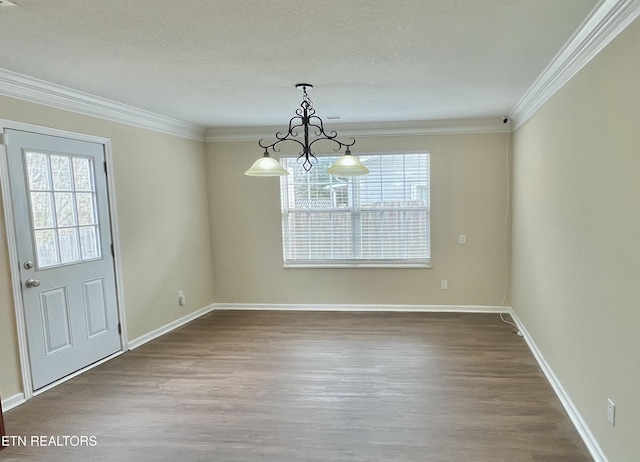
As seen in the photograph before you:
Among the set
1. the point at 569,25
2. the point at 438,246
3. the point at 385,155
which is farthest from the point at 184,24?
the point at 438,246

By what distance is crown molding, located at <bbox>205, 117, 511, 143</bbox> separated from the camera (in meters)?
4.98

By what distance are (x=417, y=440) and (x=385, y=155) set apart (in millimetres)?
3577

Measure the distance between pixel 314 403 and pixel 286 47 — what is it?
96.7 inches

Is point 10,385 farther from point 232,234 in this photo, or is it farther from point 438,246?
point 438,246

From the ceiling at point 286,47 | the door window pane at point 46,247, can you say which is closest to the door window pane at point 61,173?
the door window pane at point 46,247

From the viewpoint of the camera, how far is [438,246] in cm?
522

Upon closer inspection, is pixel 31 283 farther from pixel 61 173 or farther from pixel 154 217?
pixel 154 217

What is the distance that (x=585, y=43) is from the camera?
90.0 inches

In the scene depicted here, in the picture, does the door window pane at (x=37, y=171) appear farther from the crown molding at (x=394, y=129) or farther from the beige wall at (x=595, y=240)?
the beige wall at (x=595, y=240)

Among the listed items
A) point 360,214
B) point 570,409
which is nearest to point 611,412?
point 570,409

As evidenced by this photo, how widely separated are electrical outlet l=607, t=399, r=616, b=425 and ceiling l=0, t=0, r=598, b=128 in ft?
6.61

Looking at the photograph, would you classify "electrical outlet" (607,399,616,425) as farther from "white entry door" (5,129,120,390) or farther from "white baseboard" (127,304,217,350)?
"white baseboard" (127,304,217,350)

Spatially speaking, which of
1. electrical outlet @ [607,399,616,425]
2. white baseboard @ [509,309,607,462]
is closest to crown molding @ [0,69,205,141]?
electrical outlet @ [607,399,616,425]

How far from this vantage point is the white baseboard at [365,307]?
5.21m
